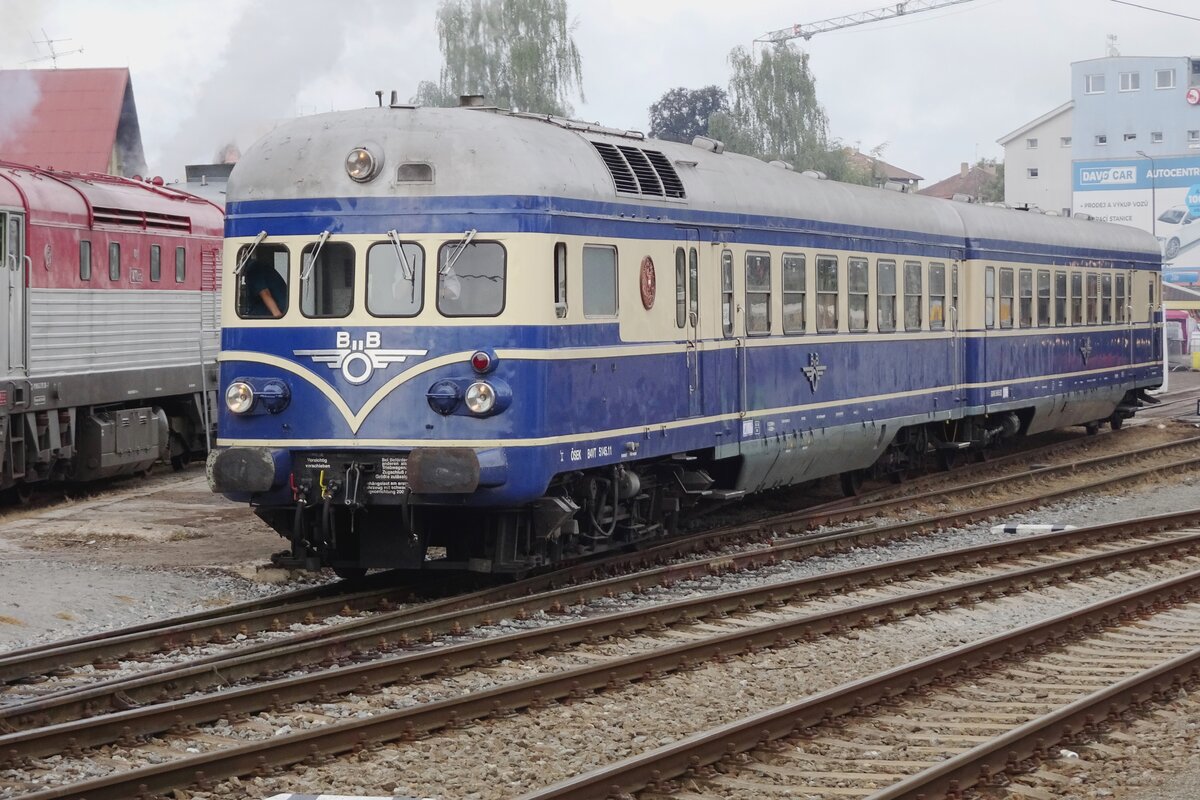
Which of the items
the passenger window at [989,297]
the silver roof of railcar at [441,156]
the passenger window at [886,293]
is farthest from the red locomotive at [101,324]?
the passenger window at [989,297]

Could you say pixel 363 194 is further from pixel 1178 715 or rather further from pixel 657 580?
pixel 1178 715

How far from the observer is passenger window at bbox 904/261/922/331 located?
1948 cm

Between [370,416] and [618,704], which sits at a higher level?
[370,416]

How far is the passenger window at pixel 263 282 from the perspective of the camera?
12453mm

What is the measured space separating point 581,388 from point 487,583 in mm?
1848

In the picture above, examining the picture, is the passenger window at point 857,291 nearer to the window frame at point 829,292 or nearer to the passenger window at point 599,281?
the window frame at point 829,292

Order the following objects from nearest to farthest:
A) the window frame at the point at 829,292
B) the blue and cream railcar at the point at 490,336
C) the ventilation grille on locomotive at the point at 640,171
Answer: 1. the blue and cream railcar at the point at 490,336
2. the ventilation grille on locomotive at the point at 640,171
3. the window frame at the point at 829,292

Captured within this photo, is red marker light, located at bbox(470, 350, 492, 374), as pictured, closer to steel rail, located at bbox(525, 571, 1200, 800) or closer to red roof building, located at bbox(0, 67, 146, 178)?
steel rail, located at bbox(525, 571, 1200, 800)

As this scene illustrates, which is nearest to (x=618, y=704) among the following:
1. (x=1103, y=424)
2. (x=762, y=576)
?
(x=762, y=576)

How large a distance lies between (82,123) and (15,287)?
30598 mm

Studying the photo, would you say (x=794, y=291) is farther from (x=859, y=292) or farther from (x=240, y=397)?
(x=240, y=397)

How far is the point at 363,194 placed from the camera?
1220 cm

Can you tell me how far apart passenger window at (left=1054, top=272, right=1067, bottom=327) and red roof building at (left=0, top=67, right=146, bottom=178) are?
28706mm

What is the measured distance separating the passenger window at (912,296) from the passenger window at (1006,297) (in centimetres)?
289
